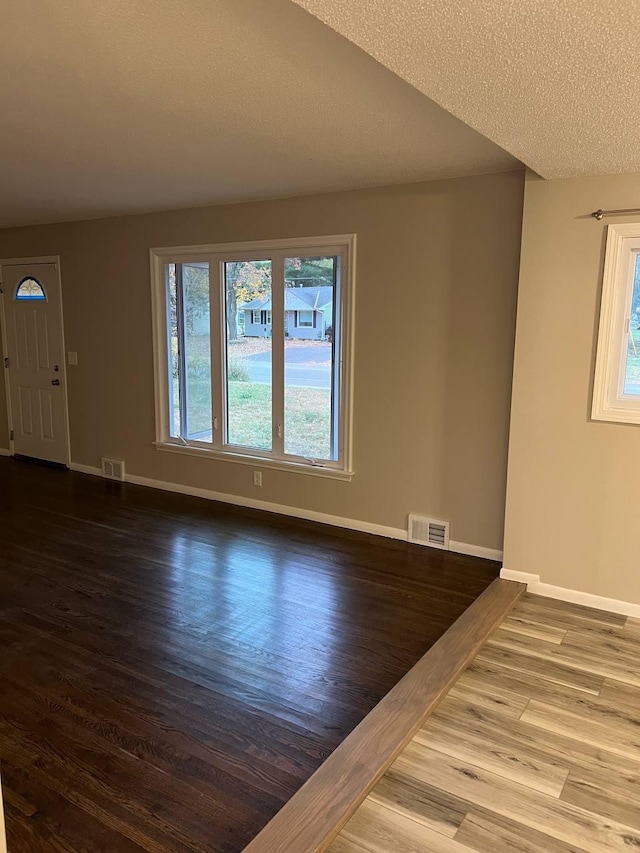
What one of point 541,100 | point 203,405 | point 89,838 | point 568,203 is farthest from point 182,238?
point 89,838

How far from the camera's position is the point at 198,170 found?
11.9 feet

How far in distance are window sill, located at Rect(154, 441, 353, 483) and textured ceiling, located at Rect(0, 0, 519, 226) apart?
193 cm

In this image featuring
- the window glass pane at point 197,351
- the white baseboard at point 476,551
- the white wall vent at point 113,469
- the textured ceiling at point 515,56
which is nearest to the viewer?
the textured ceiling at point 515,56

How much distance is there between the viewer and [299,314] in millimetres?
4578

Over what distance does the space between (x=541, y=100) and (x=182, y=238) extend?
11.9 ft

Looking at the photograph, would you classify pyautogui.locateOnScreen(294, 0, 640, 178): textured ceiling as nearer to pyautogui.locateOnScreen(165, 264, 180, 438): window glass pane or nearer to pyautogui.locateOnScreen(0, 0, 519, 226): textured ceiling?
pyautogui.locateOnScreen(0, 0, 519, 226): textured ceiling

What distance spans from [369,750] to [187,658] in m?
1.02

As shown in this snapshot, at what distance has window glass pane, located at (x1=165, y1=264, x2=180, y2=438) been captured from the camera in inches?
206

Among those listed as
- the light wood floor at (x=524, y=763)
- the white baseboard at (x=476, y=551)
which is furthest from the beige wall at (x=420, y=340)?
the light wood floor at (x=524, y=763)

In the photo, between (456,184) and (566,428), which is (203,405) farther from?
(566,428)

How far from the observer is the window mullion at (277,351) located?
4613mm

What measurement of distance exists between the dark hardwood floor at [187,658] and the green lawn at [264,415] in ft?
1.95

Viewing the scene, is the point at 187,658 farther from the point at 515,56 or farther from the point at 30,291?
the point at 30,291

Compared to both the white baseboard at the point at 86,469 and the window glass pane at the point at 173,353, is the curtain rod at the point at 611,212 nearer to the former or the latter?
the window glass pane at the point at 173,353
